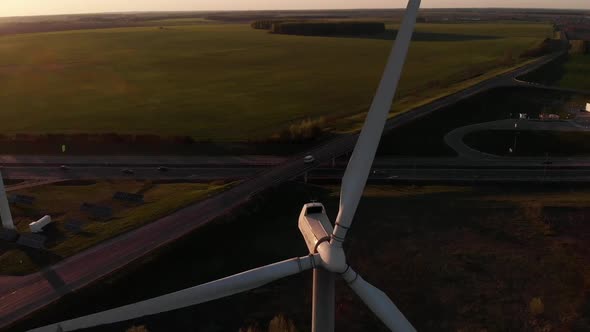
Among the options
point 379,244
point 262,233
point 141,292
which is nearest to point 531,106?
point 379,244

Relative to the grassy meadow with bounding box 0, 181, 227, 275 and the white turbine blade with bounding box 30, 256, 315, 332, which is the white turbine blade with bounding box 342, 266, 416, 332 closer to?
the white turbine blade with bounding box 30, 256, 315, 332

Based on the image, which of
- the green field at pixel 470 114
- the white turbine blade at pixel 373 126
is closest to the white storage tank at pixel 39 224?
the white turbine blade at pixel 373 126

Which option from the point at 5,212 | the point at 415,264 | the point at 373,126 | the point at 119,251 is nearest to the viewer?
the point at 373,126

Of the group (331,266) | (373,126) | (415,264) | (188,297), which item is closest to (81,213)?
(415,264)

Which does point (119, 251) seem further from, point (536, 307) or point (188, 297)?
point (536, 307)

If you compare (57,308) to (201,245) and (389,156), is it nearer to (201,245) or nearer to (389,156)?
(201,245)
